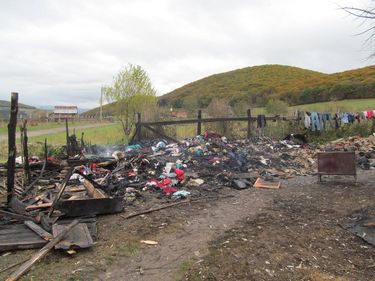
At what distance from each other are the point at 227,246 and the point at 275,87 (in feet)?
150

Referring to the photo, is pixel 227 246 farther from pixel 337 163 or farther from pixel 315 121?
pixel 315 121

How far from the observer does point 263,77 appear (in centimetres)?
6084

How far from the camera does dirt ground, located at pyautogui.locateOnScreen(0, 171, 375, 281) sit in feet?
14.1

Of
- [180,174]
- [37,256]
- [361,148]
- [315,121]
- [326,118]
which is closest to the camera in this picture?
[37,256]

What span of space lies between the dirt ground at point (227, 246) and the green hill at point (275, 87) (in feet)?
39.4

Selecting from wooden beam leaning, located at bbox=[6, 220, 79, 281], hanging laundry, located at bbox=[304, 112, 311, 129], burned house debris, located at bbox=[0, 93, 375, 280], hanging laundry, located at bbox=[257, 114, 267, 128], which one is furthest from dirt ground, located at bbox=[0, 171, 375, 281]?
hanging laundry, located at bbox=[304, 112, 311, 129]

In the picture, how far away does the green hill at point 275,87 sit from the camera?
32406 mm

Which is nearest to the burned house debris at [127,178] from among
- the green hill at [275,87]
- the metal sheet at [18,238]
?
the metal sheet at [18,238]

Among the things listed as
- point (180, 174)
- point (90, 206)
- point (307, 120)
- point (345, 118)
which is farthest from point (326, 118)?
point (90, 206)

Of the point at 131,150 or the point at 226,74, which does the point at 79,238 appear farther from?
the point at 226,74

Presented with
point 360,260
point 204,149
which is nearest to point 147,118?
point 204,149

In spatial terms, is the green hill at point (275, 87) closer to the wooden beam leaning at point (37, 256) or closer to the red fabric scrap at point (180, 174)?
A: the red fabric scrap at point (180, 174)

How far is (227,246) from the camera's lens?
505 cm

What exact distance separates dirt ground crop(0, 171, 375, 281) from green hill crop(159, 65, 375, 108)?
39.4 feet
